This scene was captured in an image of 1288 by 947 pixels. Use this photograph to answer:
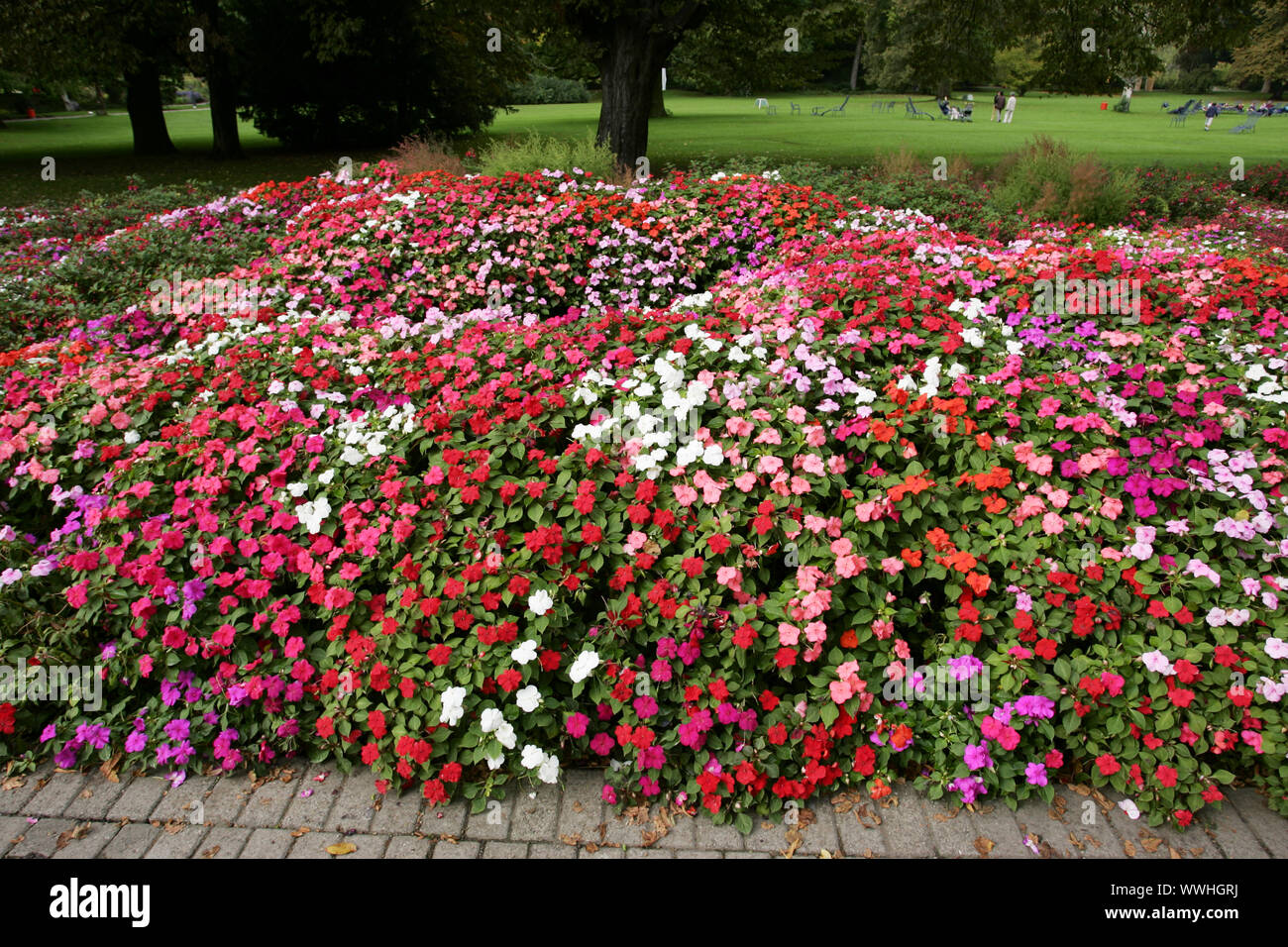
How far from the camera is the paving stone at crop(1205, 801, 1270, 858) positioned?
2488 mm

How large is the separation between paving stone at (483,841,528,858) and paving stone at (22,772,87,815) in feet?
4.94

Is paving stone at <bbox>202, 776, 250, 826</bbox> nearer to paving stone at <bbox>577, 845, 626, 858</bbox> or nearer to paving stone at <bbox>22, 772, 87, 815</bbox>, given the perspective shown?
paving stone at <bbox>22, 772, 87, 815</bbox>

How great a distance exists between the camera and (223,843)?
2.54 meters

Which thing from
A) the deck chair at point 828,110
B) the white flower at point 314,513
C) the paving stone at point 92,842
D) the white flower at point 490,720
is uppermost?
the deck chair at point 828,110

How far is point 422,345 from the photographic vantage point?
14.7ft

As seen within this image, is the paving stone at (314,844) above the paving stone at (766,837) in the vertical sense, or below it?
above

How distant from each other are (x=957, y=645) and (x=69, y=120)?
154 ft

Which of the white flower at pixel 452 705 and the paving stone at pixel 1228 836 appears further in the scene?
the white flower at pixel 452 705

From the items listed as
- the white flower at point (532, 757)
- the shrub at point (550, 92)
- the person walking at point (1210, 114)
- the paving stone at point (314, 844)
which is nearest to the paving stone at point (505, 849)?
the white flower at point (532, 757)

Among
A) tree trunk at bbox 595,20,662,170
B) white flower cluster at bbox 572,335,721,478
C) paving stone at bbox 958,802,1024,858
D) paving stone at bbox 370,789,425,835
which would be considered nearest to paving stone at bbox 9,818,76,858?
paving stone at bbox 370,789,425,835

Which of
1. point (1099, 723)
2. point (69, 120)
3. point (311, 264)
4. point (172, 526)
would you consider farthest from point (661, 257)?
point (69, 120)

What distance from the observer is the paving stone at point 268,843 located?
2.51m

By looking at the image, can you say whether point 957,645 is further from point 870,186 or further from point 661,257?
point 870,186

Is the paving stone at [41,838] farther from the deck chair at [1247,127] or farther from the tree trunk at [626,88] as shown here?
the deck chair at [1247,127]
